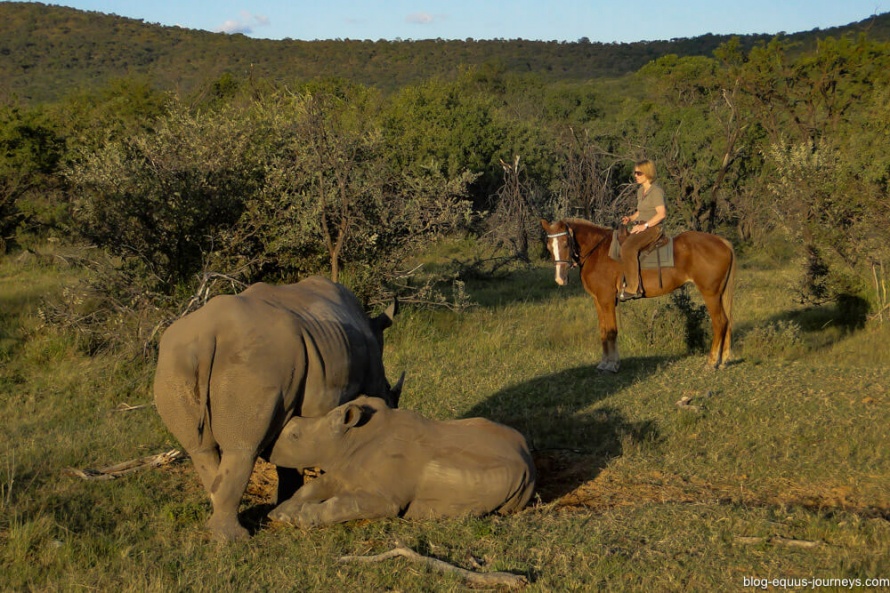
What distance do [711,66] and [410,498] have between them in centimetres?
3530

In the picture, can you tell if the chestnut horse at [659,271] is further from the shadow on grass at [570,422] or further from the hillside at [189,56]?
the hillside at [189,56]

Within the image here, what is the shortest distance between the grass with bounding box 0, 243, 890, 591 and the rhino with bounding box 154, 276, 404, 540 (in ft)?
1.46

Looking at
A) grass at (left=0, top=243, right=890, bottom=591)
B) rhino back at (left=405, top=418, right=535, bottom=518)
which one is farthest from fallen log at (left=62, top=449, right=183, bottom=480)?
rhino back at (left=405, top=418, right=535, bottom=518)

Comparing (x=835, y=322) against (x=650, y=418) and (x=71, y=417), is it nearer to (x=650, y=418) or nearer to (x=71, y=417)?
(x=650, y=418)

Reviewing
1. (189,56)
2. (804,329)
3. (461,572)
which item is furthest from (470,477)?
(189,56)

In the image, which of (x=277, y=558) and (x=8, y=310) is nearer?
(x=277, y=558)

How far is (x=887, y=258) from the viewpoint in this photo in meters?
13.4

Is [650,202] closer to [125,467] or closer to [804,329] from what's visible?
[804,329]

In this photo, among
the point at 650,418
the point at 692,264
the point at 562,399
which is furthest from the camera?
the point at 692,264

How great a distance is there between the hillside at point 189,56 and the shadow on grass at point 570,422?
1653 inches

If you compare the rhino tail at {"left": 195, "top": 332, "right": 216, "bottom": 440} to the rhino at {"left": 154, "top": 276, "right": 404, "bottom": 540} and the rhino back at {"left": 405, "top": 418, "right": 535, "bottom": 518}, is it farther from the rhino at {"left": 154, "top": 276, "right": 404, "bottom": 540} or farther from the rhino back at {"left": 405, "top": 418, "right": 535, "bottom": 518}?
the rhino back at {"left": 405, "top": 418, "right": 535, "bottom": 518}

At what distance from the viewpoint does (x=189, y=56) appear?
63.7 meters

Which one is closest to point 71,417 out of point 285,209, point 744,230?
point 285,209

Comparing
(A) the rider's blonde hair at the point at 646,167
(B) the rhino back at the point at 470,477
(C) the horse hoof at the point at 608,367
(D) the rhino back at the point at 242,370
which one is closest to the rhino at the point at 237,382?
(D) the rhino back at the point at 242,370
